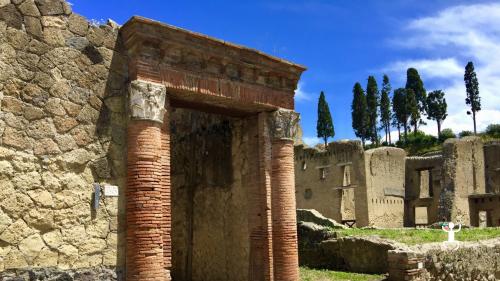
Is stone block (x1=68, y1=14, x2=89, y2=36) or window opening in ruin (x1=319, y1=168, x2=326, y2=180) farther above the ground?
stone block (x1=68, y1=14, x2=89, y2=36)

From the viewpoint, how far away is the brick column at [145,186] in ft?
22.4

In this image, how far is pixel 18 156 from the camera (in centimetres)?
616

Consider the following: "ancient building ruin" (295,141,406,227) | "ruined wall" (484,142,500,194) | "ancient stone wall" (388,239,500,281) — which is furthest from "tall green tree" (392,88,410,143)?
"ancient stone wall" (388,239,500,281)

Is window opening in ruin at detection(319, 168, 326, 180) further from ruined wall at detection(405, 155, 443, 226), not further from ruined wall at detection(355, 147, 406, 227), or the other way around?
ruined wall at detection(405, 155, 443, 226)

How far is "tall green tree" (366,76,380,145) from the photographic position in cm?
5631

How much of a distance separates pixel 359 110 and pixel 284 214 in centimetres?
4831

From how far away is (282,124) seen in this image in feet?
29.7

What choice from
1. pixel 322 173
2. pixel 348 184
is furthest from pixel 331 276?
pixel 322 173

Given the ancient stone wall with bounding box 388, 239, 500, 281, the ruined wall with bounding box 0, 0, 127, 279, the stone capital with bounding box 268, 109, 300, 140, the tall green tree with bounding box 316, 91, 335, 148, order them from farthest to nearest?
the tall green tree with bounding box 316, 91, 335, 148
the ancient stone wall with bounding box 388, 239, 500, 281
the stone capital with bounding box 268, 109, 300, 140
the ruined wall with bounding box 0, 0, 127, 279

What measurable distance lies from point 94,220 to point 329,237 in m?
7.13

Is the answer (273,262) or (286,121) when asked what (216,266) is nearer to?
(273,262)

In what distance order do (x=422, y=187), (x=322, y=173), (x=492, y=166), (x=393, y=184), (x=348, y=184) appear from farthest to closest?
1. (x=422, y=187)
2. (x=492, y=166)
3. (x=393, y=184)
4. (x=322, y=173)
5. (x=348, y=184)

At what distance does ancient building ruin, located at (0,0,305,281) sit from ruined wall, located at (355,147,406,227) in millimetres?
21394

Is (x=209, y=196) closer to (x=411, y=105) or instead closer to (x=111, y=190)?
(x=111, y=190)
